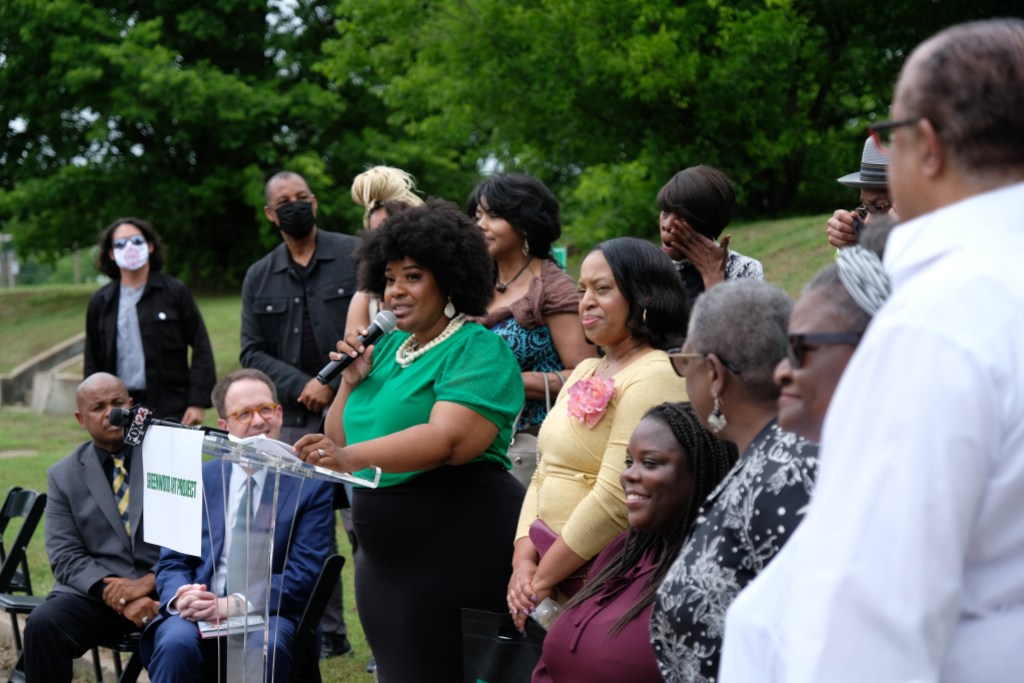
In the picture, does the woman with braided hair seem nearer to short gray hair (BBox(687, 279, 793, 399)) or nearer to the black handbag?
the black handbag

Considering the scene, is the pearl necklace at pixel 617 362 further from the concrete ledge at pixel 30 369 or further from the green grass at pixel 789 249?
the concrete ledge at pixel 30 369

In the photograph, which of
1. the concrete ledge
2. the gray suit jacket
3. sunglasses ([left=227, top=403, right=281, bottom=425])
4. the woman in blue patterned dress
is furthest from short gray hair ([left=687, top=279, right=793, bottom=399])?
the concrete ledge

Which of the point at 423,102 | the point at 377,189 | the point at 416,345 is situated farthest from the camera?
the point at 423,102

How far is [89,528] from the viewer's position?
5781 mm

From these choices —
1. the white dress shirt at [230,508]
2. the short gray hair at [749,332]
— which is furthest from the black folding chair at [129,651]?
the short gray hair at [749,332]

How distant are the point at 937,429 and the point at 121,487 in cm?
501

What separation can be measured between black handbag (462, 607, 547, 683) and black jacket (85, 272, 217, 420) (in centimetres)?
358

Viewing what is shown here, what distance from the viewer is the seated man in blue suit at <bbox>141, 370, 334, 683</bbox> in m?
4.86

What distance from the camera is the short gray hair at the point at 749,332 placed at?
265cm

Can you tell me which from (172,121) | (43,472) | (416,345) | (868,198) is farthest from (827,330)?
(172,121)

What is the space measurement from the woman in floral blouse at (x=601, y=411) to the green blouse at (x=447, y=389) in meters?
0.24

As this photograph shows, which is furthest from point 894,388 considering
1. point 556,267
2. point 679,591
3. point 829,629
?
point 556,267

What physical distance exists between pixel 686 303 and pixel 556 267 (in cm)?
114

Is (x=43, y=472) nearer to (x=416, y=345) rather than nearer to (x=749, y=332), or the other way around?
(x=416, y=345)
